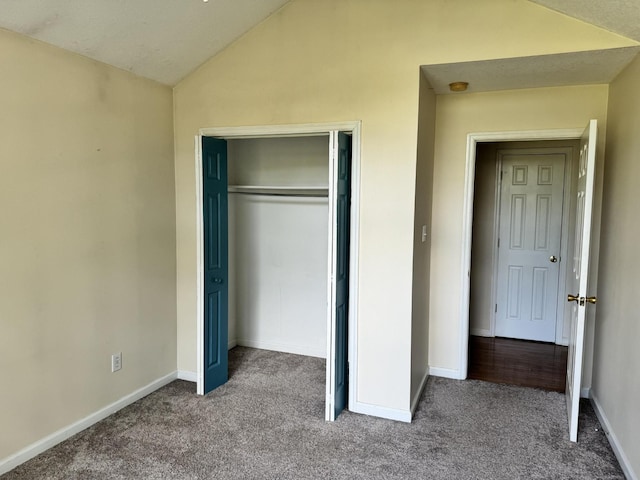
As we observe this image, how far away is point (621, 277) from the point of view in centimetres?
271

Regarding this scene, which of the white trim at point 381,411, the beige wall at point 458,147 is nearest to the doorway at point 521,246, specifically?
the beige wall at point 458,147

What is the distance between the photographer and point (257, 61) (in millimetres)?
3291

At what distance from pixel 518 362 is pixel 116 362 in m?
3.53

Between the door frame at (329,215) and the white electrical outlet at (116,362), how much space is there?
54 centimetres

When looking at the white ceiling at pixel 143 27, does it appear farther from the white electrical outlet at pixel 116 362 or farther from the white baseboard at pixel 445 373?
the white baseboard at pixel 445 373

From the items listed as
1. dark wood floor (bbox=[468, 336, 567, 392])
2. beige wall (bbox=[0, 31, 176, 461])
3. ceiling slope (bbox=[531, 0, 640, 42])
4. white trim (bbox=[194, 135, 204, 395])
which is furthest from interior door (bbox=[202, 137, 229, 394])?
ceiling slope (bbox=[531, 0, 640, 42])

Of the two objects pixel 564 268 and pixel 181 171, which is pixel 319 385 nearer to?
pixel 181 171

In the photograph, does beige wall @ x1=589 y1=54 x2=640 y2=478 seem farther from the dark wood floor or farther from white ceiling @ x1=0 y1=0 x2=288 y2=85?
white ceiling @ x1=0 y1=0 x2=288 y2=85

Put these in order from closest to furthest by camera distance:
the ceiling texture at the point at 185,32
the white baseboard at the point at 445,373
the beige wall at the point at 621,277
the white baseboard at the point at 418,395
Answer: the ceiling texture at the point at 185,32
the beige wall at the point at 621,277
the white baseboard at the point at 418,395
the white baseboard at the point at 445,373

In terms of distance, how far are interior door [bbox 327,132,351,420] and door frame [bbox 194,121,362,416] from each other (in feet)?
0.10

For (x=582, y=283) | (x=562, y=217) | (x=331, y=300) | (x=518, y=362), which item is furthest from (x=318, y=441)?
(x=562, y=217)

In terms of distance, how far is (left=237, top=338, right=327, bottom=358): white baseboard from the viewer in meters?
4.32

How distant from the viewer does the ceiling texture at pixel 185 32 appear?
234 cm

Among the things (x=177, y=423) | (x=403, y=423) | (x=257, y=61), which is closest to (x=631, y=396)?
(x=403, y=423)
